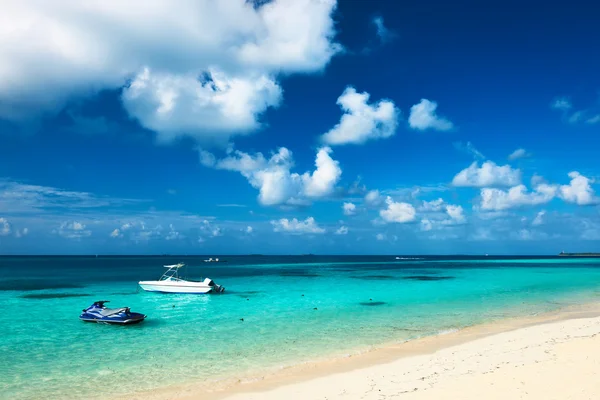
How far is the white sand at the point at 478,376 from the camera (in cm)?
1160

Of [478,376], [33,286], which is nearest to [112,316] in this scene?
[478,376]

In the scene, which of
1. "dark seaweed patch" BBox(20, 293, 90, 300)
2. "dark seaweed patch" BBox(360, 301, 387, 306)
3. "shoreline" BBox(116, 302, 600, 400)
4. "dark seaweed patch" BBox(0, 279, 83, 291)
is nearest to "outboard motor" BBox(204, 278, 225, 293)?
"dark seaweed patch" BBox(20, 293, 90, 300)

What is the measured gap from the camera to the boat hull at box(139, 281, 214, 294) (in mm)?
44094

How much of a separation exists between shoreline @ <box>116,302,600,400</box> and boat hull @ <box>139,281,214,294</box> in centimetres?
2775

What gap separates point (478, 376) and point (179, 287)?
37.3m

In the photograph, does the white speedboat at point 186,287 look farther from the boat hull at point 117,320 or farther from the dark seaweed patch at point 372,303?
the dark seaweed patch at point 372,303

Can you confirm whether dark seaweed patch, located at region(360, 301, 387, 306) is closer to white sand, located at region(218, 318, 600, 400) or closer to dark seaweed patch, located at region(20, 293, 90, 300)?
white sand, located at region(218, 318, 600, 400)

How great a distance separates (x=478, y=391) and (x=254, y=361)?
9.55 meters

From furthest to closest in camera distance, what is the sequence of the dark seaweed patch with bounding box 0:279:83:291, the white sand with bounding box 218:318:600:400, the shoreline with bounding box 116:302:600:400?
the dark seaweed patch with bounding box 0:279:83:291 → the shoreline with bounding box 116:302:600:400 → the white sand with bounding box 218:318:600:400

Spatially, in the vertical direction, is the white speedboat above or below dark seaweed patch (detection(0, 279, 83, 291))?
above

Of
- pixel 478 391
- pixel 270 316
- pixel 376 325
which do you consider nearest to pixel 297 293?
pixel 270 316

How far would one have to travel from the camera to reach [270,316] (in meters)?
29.8

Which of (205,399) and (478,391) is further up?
(478,391)

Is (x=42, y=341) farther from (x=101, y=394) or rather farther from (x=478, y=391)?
(x=478, y=391)
